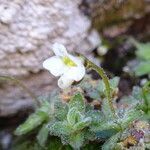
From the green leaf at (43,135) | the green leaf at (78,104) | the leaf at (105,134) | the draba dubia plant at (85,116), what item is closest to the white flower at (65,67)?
the draba dubia plant at (85,116)

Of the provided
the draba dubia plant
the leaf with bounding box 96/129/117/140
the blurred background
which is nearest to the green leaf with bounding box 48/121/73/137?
the draba dubia plant

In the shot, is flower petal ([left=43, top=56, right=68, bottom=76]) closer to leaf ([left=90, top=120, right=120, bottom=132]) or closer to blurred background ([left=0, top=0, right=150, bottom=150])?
leaf ([left=90, top=120, right=120, bottom=132])

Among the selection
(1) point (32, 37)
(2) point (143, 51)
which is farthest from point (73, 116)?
(2) point (143, 51)

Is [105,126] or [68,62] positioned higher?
[68,62]

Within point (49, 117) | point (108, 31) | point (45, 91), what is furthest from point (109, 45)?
point (49, 117)

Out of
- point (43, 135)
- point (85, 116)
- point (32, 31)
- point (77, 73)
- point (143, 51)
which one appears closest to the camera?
point (77, 73)

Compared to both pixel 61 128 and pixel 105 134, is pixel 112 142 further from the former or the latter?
pixel 61 128
